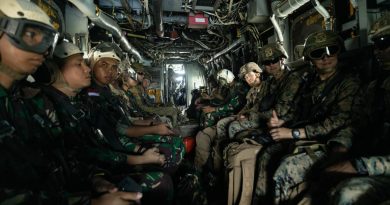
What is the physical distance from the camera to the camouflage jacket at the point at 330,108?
2375 mm

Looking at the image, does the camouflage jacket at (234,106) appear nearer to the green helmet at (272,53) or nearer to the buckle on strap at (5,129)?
the green helmet at (272,53)

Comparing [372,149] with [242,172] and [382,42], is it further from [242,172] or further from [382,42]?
[242,172]

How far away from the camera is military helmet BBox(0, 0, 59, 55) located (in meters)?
1.25

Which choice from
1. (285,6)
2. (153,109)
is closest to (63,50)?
(285,6)

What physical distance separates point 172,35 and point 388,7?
23.2ft

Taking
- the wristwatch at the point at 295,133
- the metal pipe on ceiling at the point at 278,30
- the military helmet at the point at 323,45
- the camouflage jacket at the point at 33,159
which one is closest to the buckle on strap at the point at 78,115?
the camouflage jacket at the point at 33,159

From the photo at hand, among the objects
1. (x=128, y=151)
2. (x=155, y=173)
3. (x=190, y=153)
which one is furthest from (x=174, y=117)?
(x=155, y=173)

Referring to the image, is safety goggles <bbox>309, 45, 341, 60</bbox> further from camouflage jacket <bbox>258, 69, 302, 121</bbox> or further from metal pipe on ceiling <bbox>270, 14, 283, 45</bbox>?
metal pipe on ceiling <bbox>270, 14, 283, 45</bbox>

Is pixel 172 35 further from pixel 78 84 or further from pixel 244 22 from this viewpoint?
pixel 78 84

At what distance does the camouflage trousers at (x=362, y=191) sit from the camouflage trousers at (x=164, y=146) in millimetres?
1565

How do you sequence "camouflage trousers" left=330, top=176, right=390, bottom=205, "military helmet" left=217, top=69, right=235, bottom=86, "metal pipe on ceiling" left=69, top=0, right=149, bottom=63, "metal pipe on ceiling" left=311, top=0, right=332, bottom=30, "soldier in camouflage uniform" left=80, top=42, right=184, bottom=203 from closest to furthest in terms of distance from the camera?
1. "camouflage trousers" left=330, top=176, right=390, bottom=205
2. "soldier in camouflage uniform" left=80, top=42, right=184, bottom=203
3. "metal pipe on ceiling" left=311, top=0, right=332, bottom=30
4. "metal pipe on ceiling" left=69, top=0, right=149, bottom=63
5. "military helmet" left=217, top=69, right=235, bottom=86

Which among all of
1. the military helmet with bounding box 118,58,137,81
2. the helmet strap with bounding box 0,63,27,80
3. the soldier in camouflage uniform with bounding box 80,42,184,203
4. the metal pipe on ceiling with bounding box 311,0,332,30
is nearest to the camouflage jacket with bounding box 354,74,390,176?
the soldier in camouflage uniform with bounding box 80,42,184,203

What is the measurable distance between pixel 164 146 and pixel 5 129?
65.3 inches

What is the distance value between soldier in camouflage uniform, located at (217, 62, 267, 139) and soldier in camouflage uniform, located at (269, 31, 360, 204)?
1.05m
